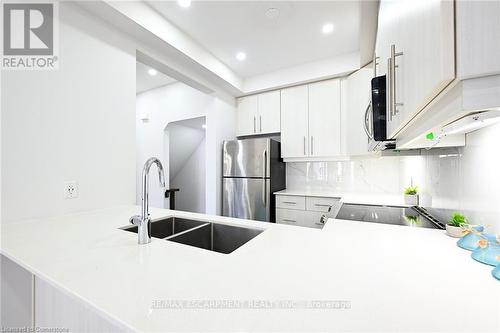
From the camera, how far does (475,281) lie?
591 mm

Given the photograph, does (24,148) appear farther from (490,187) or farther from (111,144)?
(490,187)

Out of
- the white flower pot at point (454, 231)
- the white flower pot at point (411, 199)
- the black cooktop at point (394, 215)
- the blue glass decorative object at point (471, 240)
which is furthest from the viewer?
the white flower pot at point (411, 199)

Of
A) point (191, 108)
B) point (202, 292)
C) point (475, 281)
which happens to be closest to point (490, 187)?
point (475, 281)

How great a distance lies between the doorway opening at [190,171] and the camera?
4324 mm

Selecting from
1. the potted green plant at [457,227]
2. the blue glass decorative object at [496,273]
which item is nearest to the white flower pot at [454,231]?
the potted green plant at [457,227]

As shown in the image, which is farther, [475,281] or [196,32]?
[196,32]

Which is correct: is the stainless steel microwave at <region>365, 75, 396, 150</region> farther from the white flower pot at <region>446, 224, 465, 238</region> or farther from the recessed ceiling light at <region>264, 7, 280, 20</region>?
the recessed ceiling light at <region>264, 7, 280, 20</region>

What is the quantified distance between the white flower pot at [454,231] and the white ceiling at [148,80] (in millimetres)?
3454

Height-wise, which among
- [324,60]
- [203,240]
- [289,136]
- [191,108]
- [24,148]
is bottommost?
[203,240]

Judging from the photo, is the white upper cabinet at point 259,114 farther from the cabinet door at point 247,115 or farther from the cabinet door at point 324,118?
the cabinet door at point 324,118

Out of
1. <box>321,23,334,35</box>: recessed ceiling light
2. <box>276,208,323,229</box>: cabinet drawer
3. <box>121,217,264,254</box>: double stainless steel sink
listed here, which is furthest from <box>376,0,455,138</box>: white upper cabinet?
<box>276,208,323,229</box>: cabinet drawer

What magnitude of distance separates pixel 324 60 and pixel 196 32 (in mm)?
1503

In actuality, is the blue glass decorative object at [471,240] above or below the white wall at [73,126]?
below

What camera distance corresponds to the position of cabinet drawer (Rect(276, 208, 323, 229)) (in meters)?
2.50
